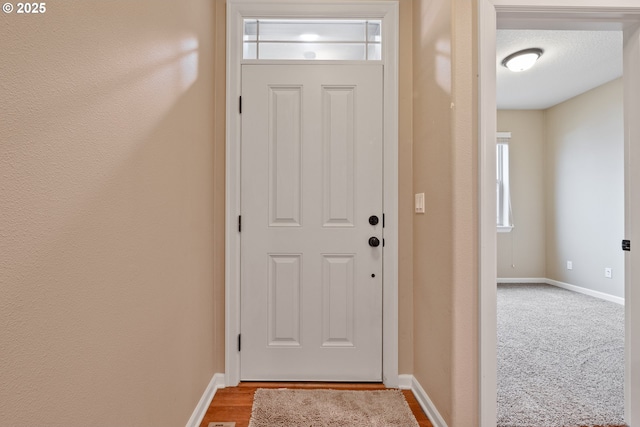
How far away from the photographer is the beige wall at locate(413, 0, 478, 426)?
62.3 inches

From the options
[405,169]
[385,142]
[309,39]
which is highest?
[309,39]

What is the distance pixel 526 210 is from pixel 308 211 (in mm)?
4673

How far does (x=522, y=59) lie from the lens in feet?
11.7

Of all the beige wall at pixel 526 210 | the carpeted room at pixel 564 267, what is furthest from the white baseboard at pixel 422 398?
the beige wall at pixel 526 210

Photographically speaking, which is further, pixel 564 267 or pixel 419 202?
pixel 564 267

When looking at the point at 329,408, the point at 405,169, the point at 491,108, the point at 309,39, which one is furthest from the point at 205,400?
the point at 309,39

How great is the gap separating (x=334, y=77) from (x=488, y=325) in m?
1.68

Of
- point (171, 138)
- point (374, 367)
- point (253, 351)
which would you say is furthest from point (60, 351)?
point (374, 367)

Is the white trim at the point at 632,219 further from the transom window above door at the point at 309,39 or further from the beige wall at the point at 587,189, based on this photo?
the beige wall at the point at 587,189

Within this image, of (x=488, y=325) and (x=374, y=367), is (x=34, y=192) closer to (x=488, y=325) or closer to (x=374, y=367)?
(x=488, y=325)

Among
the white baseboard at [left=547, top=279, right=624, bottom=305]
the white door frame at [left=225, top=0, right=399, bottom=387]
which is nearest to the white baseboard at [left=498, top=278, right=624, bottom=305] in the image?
the white baseboard at [left=547, top=279, right=624, bottom=305]

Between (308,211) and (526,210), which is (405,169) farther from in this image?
(526,210)

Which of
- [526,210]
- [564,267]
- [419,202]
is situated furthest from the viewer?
[526,210]

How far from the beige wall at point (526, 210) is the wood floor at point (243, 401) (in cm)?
417
